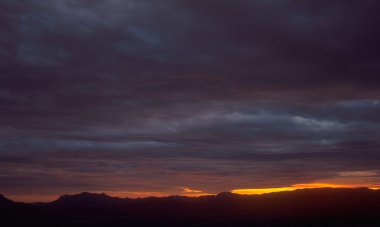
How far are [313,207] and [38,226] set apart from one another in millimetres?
102260

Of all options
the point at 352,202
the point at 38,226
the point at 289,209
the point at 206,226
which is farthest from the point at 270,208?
the point at 38,226

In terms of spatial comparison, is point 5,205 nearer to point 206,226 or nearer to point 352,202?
point 206,226

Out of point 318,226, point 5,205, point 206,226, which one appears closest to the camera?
point 318,226

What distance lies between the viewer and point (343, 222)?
349 ft

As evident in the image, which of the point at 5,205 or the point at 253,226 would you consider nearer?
the point at 253,226

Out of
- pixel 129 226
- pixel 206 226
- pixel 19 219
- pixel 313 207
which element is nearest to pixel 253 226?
pixel 206 226

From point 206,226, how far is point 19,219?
2362 inches

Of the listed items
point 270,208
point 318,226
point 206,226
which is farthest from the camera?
point 270,208

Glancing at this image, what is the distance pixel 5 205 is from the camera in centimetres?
16650

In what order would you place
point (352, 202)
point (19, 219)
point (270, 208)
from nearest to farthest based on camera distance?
point (19, 219) < point (352, 202) < point (270, 208)

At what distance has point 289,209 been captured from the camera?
187125 millimetres

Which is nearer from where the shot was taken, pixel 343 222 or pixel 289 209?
pixel 343 222

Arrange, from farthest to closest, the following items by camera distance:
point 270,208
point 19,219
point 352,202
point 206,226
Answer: point 270,208, point 352,202, point 19,219, point 206,226

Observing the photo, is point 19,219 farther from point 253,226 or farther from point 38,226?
point 253,226
